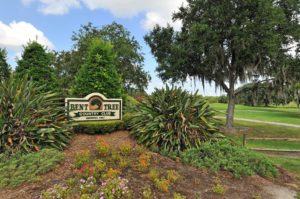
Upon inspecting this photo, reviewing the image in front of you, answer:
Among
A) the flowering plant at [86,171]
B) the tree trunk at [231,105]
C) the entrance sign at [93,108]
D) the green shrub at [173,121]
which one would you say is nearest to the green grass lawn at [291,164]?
the green shrub at [173,121]

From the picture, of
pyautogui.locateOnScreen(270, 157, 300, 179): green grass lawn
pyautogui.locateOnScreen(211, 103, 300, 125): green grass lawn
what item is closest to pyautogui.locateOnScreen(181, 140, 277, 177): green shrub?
pyautogui.locateOnScreen(270, 157, 300, 179): green grass lawn

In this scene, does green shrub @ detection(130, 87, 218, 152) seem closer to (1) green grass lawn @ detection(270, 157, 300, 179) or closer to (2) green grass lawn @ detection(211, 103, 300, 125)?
(1) green grass lawn @ detection(270, 157, 300, 179)

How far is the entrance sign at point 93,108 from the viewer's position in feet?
26.2

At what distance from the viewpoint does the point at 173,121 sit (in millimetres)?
7539

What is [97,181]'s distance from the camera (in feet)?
16.0

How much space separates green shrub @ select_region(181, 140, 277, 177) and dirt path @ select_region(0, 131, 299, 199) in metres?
0.19

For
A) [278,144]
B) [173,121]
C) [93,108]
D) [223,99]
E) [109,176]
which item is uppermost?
[223,99]

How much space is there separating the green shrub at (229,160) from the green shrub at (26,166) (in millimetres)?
2987

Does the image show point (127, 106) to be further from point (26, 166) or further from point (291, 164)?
point (291, 164)

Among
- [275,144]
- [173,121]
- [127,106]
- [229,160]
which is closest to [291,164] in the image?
[229,160]

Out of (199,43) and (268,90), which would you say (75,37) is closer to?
(199,43)

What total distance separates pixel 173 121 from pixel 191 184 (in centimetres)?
246

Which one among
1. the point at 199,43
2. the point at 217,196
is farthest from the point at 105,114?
the point at 199,43

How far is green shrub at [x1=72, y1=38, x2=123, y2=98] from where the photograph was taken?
29.7 feet
